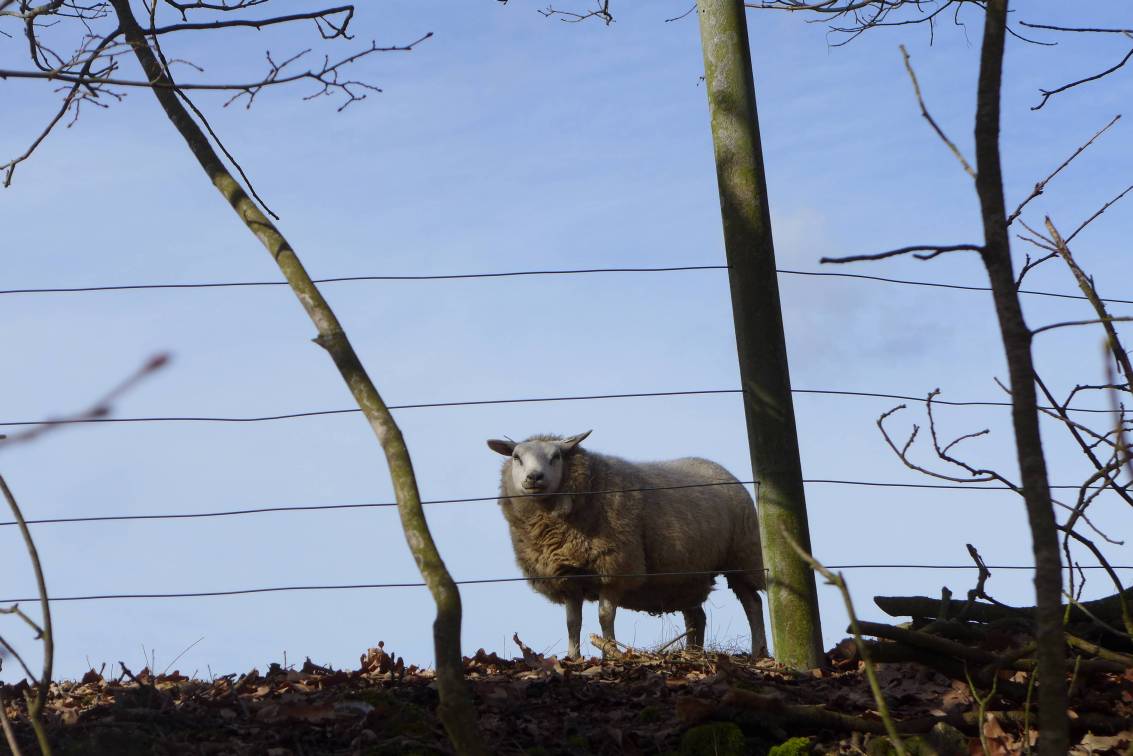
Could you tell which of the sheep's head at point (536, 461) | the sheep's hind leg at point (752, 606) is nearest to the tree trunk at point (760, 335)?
the sheep's head at point (536, 461)

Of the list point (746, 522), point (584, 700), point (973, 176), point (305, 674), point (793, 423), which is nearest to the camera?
point (973, 176)

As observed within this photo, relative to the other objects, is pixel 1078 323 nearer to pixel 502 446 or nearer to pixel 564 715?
pixel 564 715

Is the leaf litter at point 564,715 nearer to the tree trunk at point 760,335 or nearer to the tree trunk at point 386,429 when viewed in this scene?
the tree trunk at point 760,335

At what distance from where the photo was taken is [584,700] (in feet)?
16.5

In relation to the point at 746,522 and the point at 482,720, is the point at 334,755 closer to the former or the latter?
the point at 482,720

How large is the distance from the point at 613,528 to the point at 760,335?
415cm

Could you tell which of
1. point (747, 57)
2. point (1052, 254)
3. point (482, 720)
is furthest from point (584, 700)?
point (747, 57)

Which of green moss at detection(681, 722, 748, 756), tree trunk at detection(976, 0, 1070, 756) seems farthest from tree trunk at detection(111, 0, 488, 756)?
tree trunk at detection(976, 0, 1070, 756)

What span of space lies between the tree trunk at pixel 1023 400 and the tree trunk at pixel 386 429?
1648 millimetres

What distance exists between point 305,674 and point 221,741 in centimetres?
110

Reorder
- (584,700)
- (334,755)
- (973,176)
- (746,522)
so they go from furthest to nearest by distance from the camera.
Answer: (746,522), (584,700), (334,755), (973,176)

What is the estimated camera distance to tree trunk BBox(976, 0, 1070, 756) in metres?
2.82

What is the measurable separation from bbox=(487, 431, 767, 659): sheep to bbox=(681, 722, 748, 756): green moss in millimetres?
4960

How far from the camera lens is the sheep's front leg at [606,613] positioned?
32.5 ft
